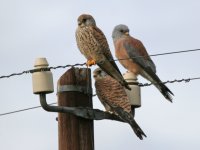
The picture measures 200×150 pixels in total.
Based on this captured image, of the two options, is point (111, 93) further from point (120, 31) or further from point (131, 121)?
point (120, 31)

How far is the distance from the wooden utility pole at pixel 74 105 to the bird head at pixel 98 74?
2291 millimetres

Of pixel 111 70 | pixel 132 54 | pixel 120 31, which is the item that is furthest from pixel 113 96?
pixel 120 31

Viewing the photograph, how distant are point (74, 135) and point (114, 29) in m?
6.05

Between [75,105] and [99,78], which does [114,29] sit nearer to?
[99,78]

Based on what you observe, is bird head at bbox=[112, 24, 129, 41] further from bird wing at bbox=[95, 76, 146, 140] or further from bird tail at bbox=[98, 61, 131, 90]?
bird wing at bbox=[95, 76, 146, 140]

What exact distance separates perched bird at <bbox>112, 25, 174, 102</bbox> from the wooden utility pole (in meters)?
4.75

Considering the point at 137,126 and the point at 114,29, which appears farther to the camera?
the point at 114,29

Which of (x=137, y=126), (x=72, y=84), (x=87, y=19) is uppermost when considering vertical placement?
(x=87, y=19)

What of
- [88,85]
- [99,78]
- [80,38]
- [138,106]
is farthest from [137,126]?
[80,38]

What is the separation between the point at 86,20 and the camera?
391 inches

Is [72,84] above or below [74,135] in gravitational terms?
above

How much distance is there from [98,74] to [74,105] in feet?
8.87

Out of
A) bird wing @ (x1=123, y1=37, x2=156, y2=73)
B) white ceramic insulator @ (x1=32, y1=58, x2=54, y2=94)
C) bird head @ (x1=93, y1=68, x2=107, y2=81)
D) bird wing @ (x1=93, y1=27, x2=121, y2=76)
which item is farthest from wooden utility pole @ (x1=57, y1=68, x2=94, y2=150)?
bird wing @ (x1=123, y1=37, x2=156, y2=73)

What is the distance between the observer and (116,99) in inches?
320
